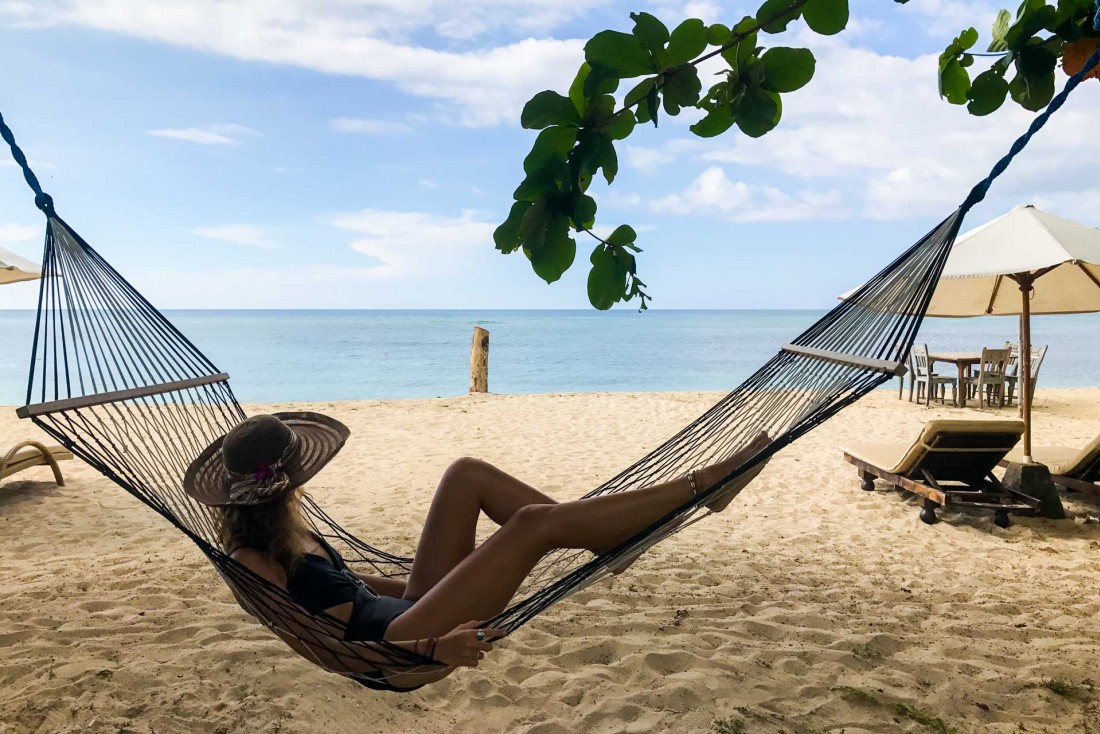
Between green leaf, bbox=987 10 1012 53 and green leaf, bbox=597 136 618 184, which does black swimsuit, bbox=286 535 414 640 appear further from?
green leaf, bbox=987 10 1012 53

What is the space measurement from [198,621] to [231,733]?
0.75 metres

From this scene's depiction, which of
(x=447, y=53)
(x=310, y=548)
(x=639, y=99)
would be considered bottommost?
(x=310, y=548)

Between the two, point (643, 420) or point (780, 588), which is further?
point (643, 420)

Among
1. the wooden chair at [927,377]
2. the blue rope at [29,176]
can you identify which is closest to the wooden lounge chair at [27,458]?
the blue rope at [29,176]

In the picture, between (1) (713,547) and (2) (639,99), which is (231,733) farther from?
(1) (713,547)

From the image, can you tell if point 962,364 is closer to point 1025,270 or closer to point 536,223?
point 1025,270

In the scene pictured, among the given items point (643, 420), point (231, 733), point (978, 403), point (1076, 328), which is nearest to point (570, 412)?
point (643, 420)

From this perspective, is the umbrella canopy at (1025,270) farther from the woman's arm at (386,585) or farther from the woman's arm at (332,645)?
the woman's arm at (332,645)

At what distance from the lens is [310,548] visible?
5.45 ft

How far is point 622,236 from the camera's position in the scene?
1.60 metres

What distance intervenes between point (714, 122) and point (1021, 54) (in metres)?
0.78

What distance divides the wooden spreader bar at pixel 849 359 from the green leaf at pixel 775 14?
2.47 ft

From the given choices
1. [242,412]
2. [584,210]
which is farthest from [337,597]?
[584,210]

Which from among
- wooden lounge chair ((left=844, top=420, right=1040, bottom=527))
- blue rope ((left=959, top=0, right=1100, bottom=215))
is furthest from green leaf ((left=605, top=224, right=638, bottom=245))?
wooden lounge chair ((left=844, top=420, right=1040, bottom=527))
